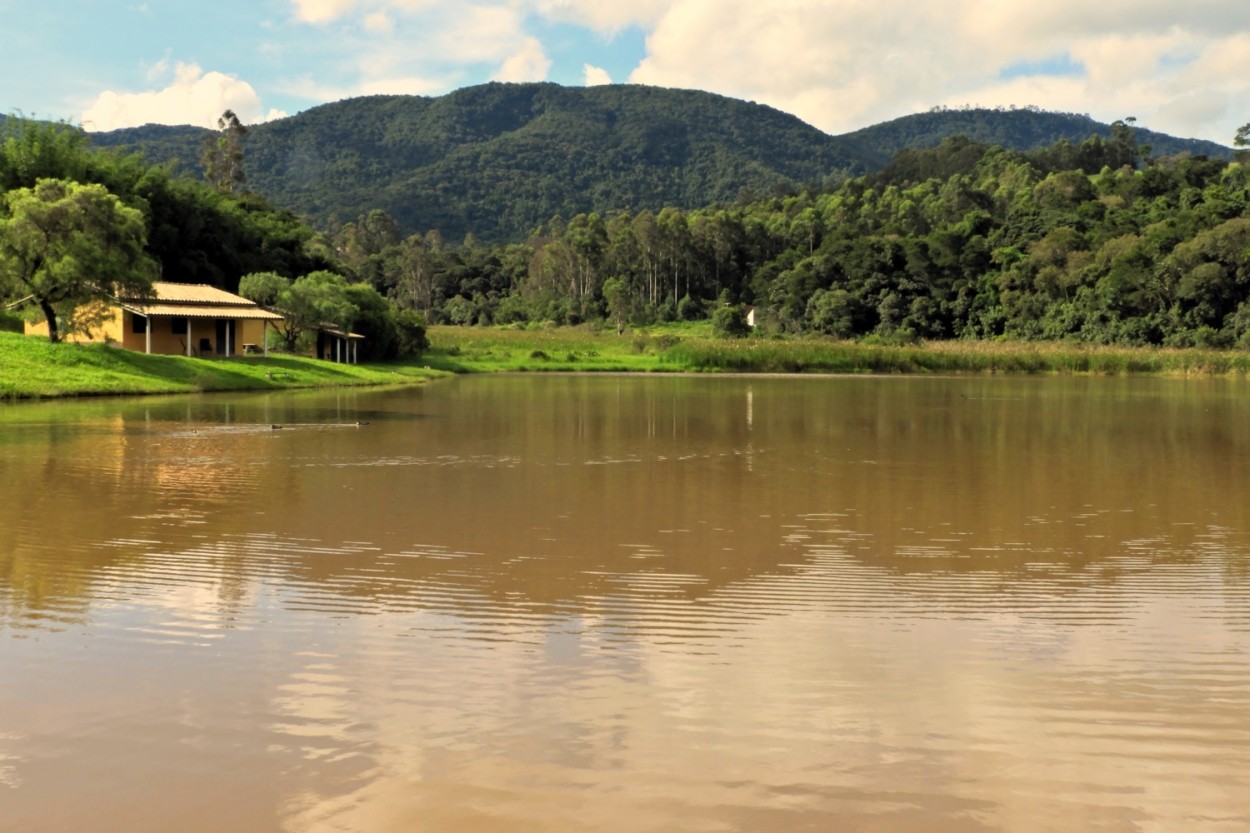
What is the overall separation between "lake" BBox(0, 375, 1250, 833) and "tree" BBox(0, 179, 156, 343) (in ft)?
81.8

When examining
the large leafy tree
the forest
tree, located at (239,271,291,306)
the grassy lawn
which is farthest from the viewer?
the forest

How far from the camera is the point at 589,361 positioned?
68750 millimetres

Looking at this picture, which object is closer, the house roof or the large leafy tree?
the house roof

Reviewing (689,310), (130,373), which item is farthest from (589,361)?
(689,310)

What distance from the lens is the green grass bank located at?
62281 mm

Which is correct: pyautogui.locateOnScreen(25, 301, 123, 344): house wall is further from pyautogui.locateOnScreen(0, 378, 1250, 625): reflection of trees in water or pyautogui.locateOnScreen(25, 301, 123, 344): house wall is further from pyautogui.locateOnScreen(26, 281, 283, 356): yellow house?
pyautogui.locateOnScreen(0, 378, 1250, 625): reflection of trees in water

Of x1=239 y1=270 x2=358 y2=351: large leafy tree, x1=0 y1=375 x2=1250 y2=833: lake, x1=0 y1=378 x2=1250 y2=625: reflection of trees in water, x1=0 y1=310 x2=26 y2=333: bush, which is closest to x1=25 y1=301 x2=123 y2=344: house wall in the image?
x1=0 y1=310 x2=26 y2=333: bush

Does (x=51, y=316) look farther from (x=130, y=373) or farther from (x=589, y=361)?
(x=589, y=361)

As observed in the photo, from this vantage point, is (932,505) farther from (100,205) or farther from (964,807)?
(100,205)

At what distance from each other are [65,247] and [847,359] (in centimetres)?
4181

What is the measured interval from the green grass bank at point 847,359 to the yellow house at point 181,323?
1273cm

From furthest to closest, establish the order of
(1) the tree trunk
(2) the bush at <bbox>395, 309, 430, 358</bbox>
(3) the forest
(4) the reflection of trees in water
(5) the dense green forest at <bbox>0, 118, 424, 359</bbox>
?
(3) the forest, (2) the bush at <bbox>395, 309, 430, 358</bbox>, (1) the tree trunk, (5) the dense green forest at <bbox>0, 118, 424, 359</bbox>, (4) the reflection of trees in water

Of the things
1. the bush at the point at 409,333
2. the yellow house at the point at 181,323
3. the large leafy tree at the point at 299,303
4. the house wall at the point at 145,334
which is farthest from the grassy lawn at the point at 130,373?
the bush at the point at 409,333

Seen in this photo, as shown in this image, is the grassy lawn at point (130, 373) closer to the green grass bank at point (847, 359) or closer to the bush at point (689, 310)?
the green grass bank at point (847, 359)
